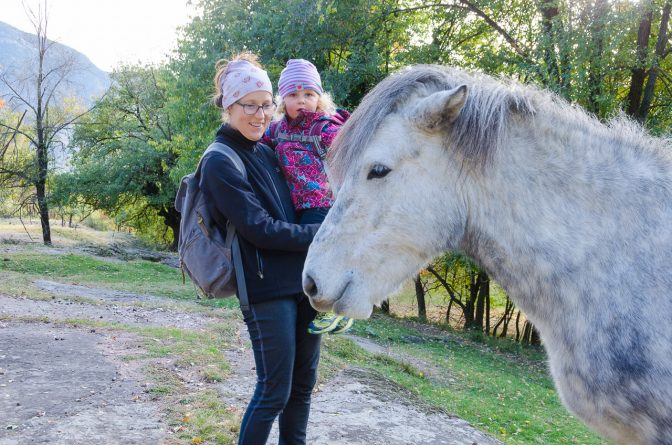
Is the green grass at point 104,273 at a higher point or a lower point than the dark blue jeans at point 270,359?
lower

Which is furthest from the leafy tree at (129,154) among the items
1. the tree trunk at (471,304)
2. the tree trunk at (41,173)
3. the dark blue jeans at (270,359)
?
the dark blue jeans at (270,359)

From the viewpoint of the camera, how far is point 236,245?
7.72 ft

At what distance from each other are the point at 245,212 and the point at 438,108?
0.97 m

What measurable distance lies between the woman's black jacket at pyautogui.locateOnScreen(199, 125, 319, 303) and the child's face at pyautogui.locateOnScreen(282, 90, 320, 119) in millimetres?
252

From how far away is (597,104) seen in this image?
9.60 metres

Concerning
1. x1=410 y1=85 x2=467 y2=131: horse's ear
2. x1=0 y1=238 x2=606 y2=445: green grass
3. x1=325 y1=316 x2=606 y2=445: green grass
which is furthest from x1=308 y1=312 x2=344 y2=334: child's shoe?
x1=325 y1=316 x2=606 y2=445: green grass

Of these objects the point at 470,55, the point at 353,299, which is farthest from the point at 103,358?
the point at 470,55

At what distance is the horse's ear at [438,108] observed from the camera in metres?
1.67

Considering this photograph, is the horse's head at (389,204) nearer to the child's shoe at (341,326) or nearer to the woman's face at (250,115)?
the child's shoe at (341,326)

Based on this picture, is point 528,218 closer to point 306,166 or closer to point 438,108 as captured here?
point 438,108

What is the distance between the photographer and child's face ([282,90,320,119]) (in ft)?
8.37

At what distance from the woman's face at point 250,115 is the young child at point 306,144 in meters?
0.17

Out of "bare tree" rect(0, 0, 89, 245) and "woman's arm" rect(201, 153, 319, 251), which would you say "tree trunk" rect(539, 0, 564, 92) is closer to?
"woman's arm" rect(201, 153, 319, 251)

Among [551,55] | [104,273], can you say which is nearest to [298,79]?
[551,55]
